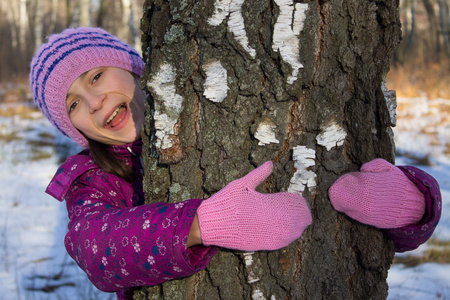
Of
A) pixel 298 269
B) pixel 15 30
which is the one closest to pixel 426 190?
pixel 298 269

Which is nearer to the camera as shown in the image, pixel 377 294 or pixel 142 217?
pixel 142 217

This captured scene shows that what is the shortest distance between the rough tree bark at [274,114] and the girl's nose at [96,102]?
321mm

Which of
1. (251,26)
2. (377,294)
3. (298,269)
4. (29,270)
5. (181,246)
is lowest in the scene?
(29,270)

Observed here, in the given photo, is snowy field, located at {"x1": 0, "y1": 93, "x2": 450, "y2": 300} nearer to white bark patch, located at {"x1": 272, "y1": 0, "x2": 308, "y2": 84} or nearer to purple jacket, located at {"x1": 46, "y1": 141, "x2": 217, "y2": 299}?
purple jacket, located at {"x1": 46, "y1": 141, "x2": 217, "y2": 299}

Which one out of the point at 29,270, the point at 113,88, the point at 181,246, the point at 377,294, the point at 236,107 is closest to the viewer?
the point at 181,246

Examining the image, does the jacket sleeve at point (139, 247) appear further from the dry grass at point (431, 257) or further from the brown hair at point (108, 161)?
the dry grass at point (431, 257)

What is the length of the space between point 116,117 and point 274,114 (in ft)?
2.19

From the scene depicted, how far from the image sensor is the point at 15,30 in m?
18.0

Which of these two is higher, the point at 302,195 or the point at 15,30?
the point at 302,195

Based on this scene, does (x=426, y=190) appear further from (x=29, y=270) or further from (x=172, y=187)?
(x=29, y=270)

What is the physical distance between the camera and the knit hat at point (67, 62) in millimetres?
1452

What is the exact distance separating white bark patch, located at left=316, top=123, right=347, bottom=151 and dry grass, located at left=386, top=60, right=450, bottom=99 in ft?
24.5

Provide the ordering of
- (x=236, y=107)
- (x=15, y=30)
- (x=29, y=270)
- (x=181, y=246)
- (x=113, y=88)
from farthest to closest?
(x=15, y=30) < (x=29, y=270) < (x=113, y=88) < (x=236, y=107) < (x=181, y=246)

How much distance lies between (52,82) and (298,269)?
1102 mm
